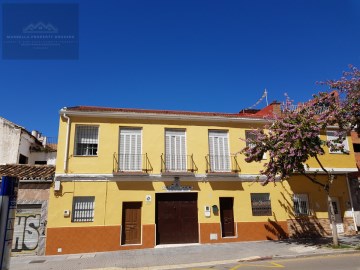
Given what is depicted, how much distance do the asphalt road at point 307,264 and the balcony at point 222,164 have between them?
5597 mm

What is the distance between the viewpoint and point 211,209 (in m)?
14.8

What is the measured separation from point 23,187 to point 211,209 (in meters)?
9.26

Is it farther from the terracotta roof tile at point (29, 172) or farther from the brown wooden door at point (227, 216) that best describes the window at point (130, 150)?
the brown wooden door at point (227, 216)

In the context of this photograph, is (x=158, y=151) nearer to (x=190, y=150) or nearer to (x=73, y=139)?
(x=190, y=150)

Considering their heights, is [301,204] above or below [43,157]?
below

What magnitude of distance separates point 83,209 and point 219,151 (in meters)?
7.65

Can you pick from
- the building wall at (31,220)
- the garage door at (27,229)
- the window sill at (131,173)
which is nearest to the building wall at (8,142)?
the building wall at (31,220)

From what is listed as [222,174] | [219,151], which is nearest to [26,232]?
[222,174]

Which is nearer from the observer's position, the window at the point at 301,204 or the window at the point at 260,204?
the window at the point at 260,204

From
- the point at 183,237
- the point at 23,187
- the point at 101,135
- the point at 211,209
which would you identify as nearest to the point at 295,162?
the point at 211,209

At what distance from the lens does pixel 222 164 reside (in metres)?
15.7

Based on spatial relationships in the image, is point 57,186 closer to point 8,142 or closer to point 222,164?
point 8,142

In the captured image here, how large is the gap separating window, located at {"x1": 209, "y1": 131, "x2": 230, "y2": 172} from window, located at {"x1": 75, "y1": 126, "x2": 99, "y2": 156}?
6.19 m

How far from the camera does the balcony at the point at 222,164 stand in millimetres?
15320
